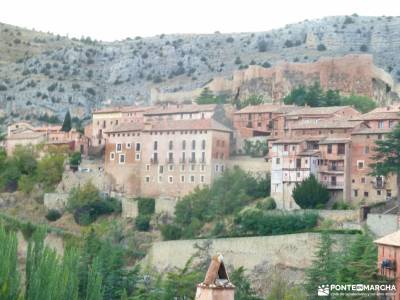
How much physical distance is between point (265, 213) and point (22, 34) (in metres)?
82.1

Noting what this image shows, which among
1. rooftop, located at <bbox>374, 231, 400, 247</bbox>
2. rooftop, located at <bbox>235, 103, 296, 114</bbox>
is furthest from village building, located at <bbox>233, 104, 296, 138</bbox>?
rooftop, located at <bbox>374, 231, 400, 247</bbox>

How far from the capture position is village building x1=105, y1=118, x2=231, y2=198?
69938 millimetres

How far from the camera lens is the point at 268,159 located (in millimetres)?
67750

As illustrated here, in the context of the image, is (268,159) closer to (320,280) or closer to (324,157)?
(324,157)

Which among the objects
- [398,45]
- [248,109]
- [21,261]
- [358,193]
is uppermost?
[398,45]

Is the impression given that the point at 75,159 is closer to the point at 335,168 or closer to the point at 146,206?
the point at 146,206

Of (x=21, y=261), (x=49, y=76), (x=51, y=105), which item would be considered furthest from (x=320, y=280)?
(x=49, y=76)

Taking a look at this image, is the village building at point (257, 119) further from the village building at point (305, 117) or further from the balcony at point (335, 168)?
the balcony at point (335, 168)

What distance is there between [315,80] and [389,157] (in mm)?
27795

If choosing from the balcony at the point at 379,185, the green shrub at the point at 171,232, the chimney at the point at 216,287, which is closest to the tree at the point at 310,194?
the balcony at the point at 379,185

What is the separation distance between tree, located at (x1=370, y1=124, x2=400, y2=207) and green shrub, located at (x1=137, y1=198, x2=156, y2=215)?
14922 millimetres

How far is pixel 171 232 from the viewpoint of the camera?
66062 millimetres

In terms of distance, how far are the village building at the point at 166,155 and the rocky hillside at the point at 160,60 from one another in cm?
2672

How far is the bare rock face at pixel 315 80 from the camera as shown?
85.1 metres
